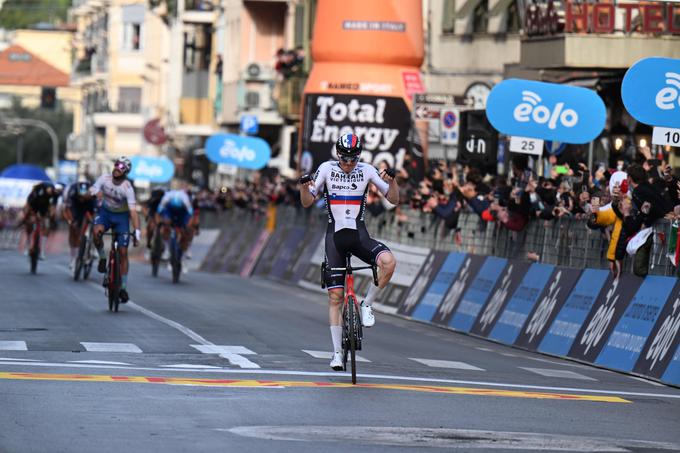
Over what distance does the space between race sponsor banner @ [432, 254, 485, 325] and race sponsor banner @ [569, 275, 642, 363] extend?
4.63m

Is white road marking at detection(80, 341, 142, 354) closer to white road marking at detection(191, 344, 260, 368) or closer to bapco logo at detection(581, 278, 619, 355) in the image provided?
white road marking at detection(191, 344, 260, 368)

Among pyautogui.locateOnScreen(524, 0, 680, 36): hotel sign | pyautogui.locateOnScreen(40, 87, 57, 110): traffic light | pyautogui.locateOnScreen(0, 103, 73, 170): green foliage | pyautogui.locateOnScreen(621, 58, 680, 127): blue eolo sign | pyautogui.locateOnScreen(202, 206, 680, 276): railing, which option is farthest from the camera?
pyautogui.locateOnScreen(0, 103, 73, 170): green foliage

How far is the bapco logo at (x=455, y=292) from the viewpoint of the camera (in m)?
25.0

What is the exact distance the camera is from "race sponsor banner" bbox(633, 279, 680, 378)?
1753cm

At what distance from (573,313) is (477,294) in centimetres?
375

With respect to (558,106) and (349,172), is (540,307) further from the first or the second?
(349,172)

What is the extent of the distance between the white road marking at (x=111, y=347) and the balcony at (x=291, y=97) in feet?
122

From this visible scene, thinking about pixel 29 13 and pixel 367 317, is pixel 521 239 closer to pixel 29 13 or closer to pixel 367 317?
pixel 367 317

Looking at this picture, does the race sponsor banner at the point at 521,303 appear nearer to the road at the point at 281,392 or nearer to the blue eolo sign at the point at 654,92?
the road at the point at 281,392

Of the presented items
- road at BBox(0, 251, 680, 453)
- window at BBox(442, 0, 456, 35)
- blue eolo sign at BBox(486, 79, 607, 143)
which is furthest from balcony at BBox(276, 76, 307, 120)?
blue eolo sign at BBox(486, 79, 607, 143)

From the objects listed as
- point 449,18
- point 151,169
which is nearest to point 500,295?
point 449,18

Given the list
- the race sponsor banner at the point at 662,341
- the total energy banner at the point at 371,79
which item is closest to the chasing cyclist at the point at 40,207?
the total energy banner at the point at 371,79

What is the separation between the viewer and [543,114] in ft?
75.9

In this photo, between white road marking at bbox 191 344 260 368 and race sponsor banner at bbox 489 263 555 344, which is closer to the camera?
white road marking at bbox 191 344 260 368
